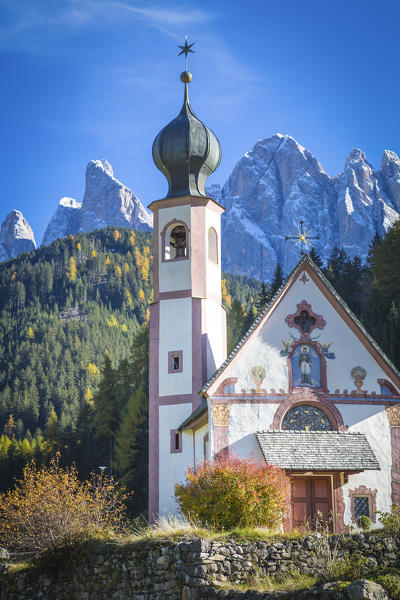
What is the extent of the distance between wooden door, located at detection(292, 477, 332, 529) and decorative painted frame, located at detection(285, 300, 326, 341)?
4944mm

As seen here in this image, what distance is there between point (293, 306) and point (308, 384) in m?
2.80

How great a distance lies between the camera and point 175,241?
3878cm

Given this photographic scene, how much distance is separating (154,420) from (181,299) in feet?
16.5

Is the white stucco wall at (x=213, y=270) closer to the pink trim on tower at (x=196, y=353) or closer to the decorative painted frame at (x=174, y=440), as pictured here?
the pink trim on tower at (x=196, y=353)

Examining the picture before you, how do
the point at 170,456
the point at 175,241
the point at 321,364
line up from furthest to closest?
the point at 175,241 → the point at 170,456 → the point at 321,364

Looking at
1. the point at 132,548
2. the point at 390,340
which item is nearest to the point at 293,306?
the point at 132,548

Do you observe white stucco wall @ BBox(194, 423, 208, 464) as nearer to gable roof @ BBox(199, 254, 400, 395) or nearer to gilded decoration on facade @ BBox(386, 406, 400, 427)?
gable roof @ BBox(199, 254, 400, 395)

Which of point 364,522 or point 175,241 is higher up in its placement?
point 175,241

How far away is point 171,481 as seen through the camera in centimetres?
3438

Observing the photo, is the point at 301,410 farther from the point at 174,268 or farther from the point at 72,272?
the point at 72,272

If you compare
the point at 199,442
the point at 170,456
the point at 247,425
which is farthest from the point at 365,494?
the point at 170,456

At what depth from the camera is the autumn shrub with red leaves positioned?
73.6 ft

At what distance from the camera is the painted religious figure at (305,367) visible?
30.9 metres

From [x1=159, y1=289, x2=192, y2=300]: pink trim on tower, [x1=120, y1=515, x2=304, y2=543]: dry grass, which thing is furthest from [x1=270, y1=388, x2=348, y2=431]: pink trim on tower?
[x1=120, y1=515, x2=304, y2=543]: dry grass
